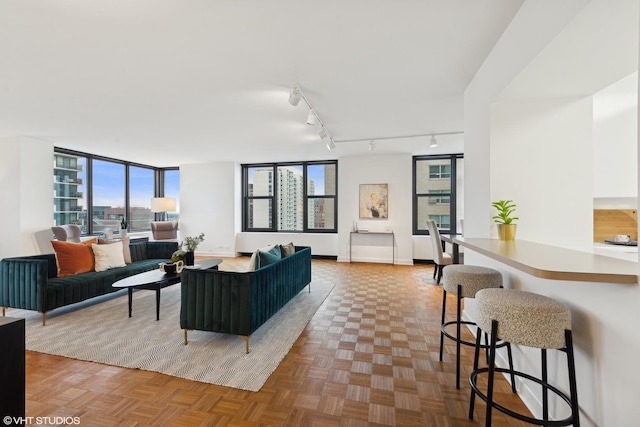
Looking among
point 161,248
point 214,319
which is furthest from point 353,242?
point 214,319

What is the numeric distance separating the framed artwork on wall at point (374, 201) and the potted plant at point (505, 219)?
4174 millimetres

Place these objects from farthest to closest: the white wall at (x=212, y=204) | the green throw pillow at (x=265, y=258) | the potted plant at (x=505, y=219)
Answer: the white wall at (x=212, y=204)
the green throw pillow at (x=265, y=258)
the potted plant at (x=505, y=219)

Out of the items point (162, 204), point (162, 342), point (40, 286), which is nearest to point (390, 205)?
point (162, 342)

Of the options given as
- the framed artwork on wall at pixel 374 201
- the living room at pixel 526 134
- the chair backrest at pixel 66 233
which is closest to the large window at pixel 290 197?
the framed artwork on wall at pixel 374 201

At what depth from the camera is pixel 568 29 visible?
139 centimetres

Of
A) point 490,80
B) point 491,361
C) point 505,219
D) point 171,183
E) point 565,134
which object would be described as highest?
point 490,80

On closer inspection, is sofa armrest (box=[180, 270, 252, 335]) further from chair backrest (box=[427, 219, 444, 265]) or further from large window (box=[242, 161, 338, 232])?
large window (box=[242, 161, 338, 232])

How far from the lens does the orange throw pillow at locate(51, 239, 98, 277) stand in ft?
10.9

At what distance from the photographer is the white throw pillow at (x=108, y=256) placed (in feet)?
11.8

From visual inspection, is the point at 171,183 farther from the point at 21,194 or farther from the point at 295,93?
the point at 295,93

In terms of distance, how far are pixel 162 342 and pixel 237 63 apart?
8.53ft

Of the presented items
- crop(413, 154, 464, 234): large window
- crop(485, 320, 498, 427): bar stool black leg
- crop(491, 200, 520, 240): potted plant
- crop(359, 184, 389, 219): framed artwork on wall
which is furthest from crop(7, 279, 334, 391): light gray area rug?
crop(413, 154, 464, 234): large window

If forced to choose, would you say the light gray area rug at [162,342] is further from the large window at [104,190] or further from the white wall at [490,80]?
the large window at [104,190]

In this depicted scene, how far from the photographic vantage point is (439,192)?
21.0ft
